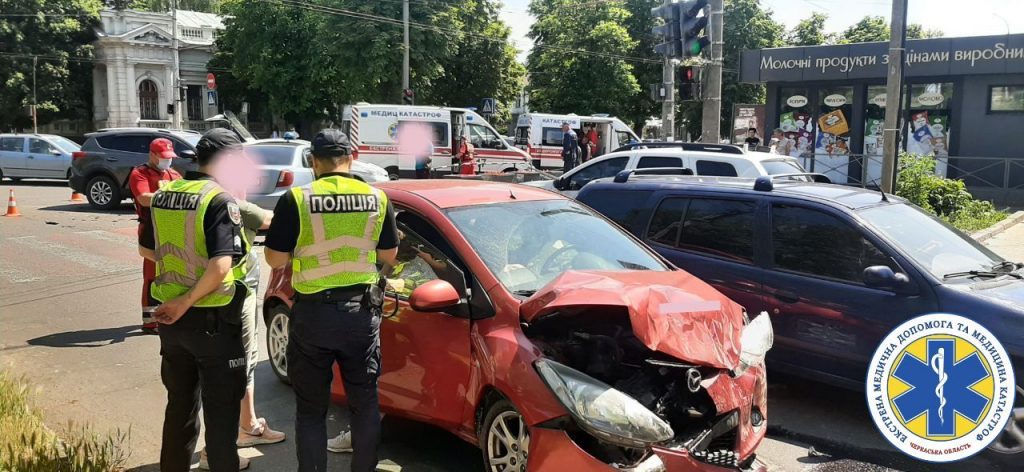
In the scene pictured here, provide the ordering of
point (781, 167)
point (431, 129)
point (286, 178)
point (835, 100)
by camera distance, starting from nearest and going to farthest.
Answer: point (781, 167)
point (286, 178)
point (835, 100)
point (431, 129)

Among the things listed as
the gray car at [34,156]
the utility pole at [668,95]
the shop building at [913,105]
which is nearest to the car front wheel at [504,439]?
the utility pole at [668,95]

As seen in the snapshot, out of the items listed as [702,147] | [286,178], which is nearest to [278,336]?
[702,147]

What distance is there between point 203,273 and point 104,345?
3925mm

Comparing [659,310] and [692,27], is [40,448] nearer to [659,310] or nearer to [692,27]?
[659,310]

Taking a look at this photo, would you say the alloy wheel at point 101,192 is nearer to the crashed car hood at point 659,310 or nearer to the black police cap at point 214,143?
the black police cap at point 214,143

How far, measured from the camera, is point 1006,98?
1975 cm

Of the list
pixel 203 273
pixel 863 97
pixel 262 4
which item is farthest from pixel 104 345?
pixel 262 4

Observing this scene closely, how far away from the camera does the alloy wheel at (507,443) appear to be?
3.52 meters

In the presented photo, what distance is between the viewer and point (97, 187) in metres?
16.2

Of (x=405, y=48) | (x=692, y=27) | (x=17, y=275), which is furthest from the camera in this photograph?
(x=405, y=48)

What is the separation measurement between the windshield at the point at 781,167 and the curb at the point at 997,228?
118 inches

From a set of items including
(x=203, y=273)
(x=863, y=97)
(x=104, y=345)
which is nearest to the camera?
(x=203, y=273)

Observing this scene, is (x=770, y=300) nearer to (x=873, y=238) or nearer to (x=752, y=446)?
(x=873, y=238)

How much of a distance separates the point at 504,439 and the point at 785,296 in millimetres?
2588
